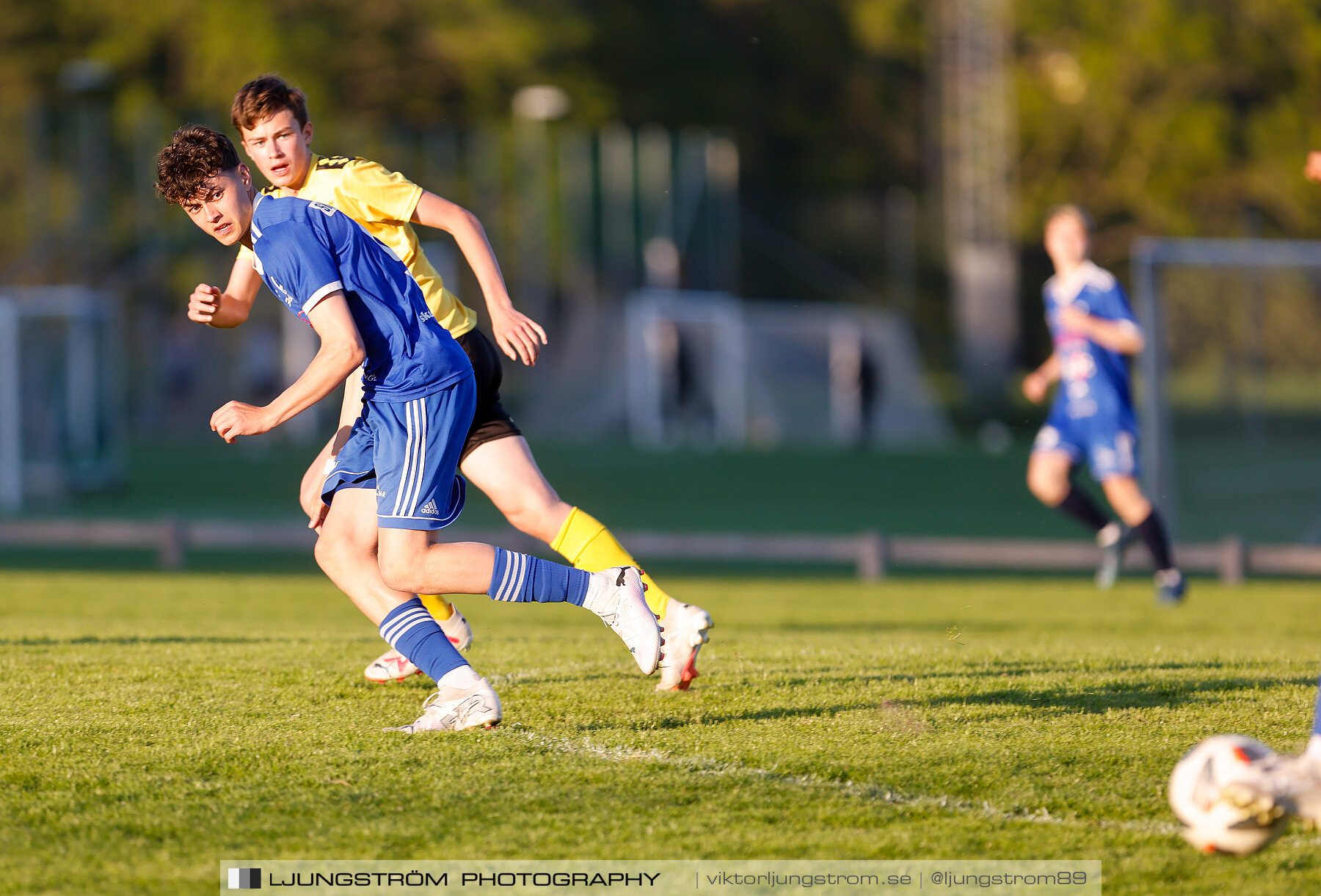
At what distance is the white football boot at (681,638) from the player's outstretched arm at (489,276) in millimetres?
954

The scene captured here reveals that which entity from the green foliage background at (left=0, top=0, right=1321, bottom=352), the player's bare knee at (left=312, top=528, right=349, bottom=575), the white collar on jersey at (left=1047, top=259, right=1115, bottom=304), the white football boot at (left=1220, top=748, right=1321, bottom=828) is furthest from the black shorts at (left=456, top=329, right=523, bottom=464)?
the green foliage background at (left=0, top=0, right=1321, bottom=352)

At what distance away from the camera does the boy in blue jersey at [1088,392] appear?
9.88 m

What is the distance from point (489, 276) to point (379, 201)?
0.53 metres

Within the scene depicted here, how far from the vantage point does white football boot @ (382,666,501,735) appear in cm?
479

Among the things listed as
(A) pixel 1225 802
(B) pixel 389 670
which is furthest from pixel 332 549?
(A) pixel 1225 802

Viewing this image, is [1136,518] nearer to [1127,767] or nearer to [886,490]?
[1127,767]

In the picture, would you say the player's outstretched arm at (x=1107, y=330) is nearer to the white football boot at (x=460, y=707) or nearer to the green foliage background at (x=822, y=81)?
the white football boot at (x=460, y=707)

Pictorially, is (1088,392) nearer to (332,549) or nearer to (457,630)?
(457,630)

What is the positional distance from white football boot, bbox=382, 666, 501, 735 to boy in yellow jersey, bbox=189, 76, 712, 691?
2.27 feet

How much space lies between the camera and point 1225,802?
11.9 ft

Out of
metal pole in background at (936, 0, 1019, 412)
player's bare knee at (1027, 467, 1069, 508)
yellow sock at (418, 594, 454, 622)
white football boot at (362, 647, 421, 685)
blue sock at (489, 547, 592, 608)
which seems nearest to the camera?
blue sock at (489, 547, 592, 608)

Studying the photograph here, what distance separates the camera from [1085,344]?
1002cm

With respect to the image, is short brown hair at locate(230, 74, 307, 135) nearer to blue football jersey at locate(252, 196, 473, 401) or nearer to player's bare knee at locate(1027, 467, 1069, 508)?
blue football jersey at locate(252, 196, 473, 401)

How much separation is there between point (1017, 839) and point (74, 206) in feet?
105
